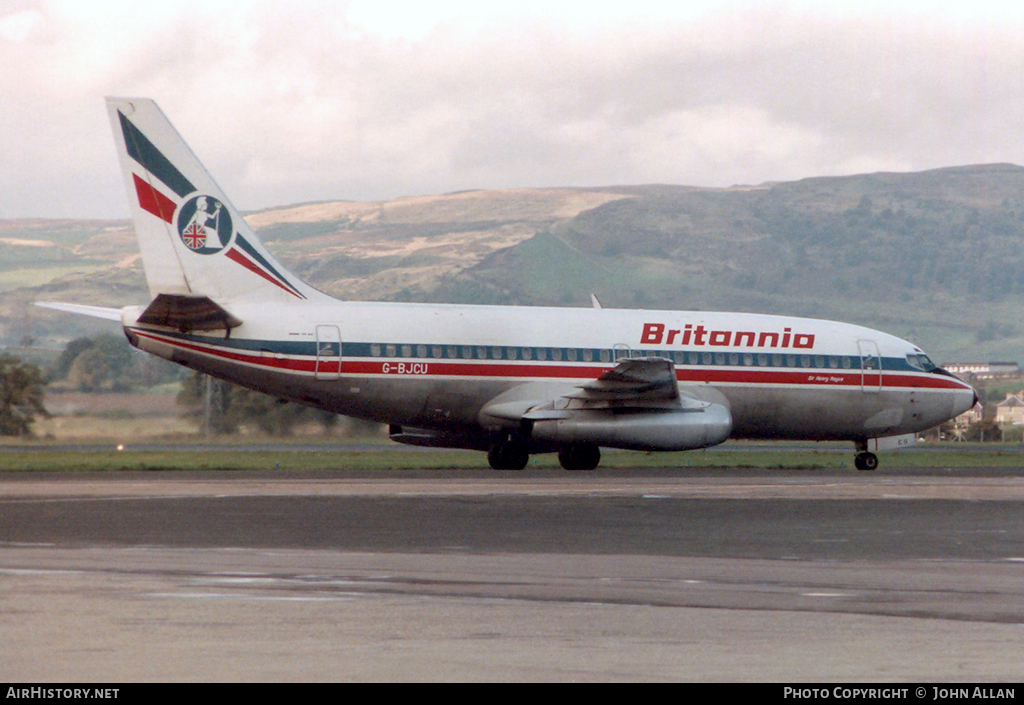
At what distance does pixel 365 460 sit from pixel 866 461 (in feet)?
41.6

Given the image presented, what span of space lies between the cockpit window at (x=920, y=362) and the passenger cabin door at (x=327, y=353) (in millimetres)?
15479

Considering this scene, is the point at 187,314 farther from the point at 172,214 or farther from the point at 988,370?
the point at 988,370

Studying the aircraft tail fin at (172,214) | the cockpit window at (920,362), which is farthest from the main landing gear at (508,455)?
the cockpit window at (920,362)

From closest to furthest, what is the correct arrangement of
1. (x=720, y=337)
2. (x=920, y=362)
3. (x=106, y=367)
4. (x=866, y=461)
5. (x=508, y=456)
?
1. (x=508, y=456)
2. (x=720, y=337)
3. (x=866, y=461)
4. (x=920, y=362)
5. (x=106, y=367)

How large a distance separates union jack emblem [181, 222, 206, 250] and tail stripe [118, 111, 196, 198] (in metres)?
0.72

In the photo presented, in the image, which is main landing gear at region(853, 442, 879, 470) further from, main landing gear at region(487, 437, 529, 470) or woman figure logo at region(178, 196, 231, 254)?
woman figure logo at region(178, 196, 231, 254)

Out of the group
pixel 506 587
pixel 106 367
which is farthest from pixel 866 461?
pixel 506 587

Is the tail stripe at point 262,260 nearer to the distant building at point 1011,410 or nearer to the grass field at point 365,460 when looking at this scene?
the grass field at point 365,460

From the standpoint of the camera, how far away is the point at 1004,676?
8039 millimetres

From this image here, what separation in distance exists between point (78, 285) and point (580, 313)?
98.9 feet

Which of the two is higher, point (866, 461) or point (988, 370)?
point (866, 461)

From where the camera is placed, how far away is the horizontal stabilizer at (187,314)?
102 ft

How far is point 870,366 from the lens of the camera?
38.3m
